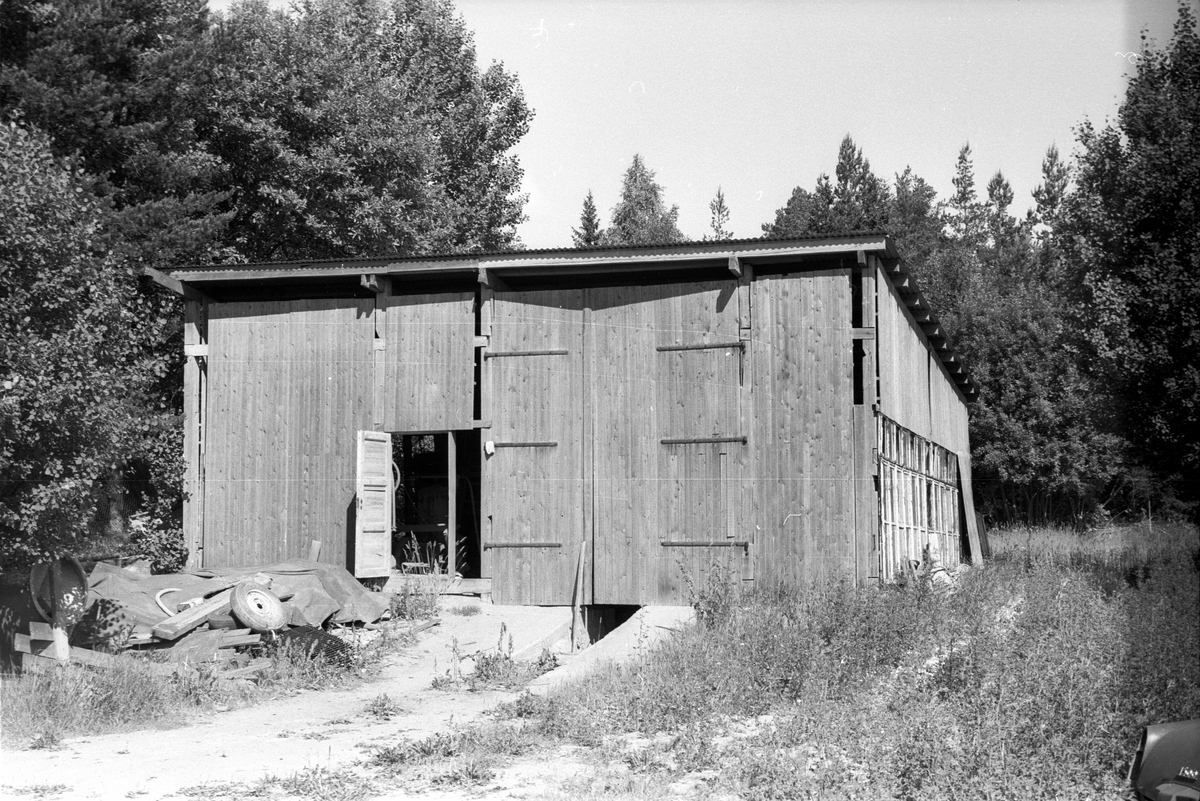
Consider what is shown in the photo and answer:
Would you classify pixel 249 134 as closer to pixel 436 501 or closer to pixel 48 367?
pixel 436 501

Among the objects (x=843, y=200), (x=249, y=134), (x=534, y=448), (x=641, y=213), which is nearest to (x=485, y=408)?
(x=534, y=448)

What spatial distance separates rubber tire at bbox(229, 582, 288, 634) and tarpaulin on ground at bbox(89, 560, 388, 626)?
0.37 m

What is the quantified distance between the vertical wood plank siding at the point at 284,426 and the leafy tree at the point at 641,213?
127ft

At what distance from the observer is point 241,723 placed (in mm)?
10680

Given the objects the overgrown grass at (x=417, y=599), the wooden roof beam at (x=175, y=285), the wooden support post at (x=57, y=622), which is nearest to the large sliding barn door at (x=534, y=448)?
the overgrown grass at (x=417, y=599)

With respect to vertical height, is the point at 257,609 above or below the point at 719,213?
below

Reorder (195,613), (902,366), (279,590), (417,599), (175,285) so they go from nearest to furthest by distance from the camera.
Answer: (195,613) < (279,590) < (417,599) < (175,285) < (902,366)

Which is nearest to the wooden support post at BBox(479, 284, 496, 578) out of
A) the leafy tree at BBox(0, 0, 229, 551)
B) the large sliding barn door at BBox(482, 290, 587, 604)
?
the large sliding barn door at BBox(482, 290, 587, 604)

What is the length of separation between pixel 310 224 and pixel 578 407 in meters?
14.0

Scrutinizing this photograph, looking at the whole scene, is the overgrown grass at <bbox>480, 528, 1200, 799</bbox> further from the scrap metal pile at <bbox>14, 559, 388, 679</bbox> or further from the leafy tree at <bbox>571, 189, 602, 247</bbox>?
the leafy tree at <bbox>571, 189, 602, 247</bbox>

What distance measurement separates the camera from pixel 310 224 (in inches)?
1127

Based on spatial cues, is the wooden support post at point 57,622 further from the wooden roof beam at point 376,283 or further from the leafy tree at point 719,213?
the leafy tree at point 719,213

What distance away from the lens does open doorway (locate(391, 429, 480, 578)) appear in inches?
805

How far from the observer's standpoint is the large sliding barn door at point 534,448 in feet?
56.3
